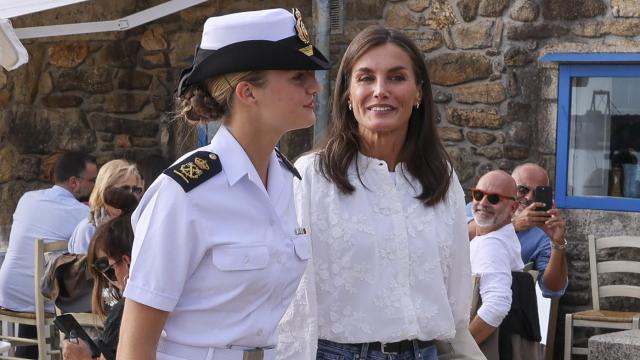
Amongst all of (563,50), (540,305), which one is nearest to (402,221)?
(540,305)

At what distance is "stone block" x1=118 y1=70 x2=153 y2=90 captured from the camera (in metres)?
7.54

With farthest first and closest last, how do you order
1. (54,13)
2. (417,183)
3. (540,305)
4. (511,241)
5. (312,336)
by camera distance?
(54,13) < (540,305) < (511,241) < (417,183) < (312,336)

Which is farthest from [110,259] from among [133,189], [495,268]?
[133,189]

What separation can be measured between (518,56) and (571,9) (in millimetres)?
414

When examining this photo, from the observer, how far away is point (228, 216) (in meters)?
1.91

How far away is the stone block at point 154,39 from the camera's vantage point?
7379 mm

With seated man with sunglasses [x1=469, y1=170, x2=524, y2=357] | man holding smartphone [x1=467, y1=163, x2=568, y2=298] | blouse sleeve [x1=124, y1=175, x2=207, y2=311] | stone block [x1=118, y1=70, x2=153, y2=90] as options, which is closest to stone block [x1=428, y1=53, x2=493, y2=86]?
man holding smartphone [x1=467, y1=163, x2=568, y2=298]

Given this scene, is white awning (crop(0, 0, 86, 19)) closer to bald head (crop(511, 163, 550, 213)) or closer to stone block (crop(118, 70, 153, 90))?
stone block (crop(118, 70, 153, 90))

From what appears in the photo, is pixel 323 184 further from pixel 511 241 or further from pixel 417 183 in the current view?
pixel 511 241

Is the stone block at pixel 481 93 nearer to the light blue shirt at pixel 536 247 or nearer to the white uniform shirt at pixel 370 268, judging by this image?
the light blue shirt at pixel 536 247

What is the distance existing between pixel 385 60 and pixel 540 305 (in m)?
3.23

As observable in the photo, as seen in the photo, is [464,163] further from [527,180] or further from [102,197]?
[102,197]

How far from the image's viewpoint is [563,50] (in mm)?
6281

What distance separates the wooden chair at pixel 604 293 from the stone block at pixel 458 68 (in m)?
1.21
